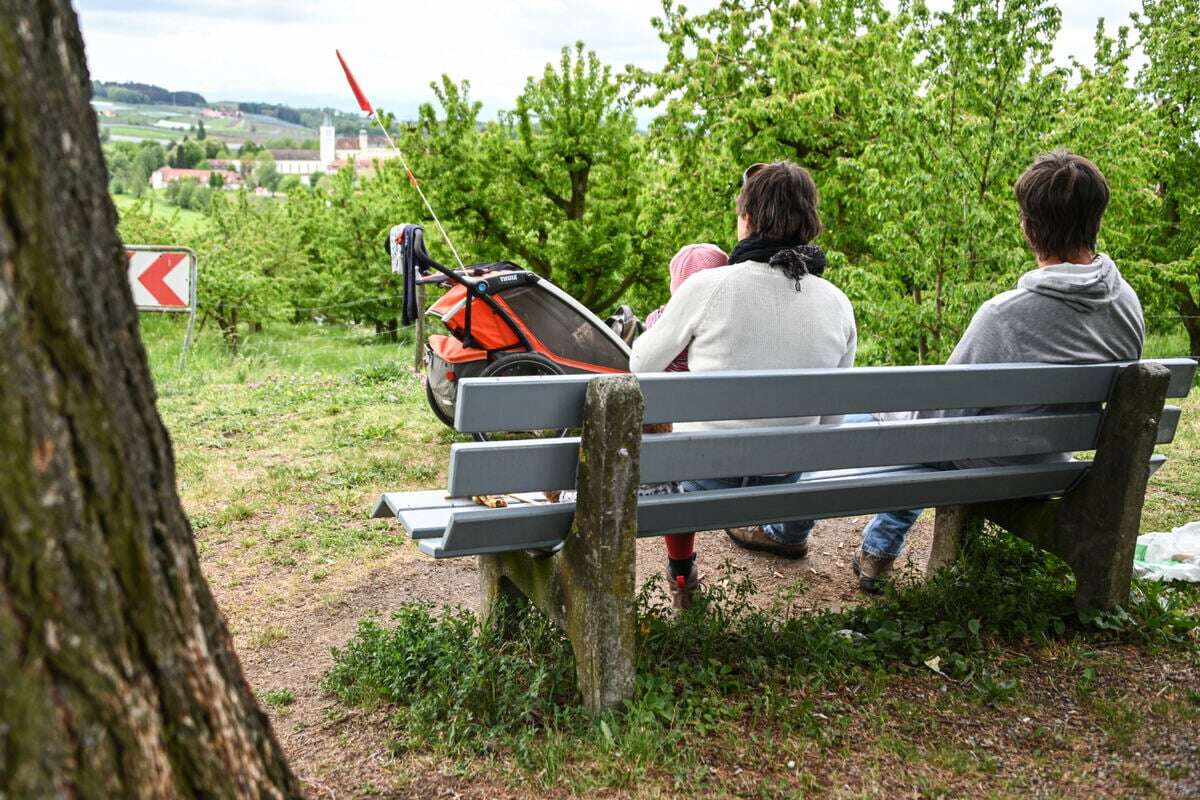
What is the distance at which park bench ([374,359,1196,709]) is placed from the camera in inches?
113

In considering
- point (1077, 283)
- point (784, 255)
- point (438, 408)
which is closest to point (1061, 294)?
point (1077, 283)

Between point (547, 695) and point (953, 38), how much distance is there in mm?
6533

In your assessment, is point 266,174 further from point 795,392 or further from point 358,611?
point 795,392

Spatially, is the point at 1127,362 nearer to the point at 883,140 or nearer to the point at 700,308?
the point at 700,308

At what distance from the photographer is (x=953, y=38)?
805cm

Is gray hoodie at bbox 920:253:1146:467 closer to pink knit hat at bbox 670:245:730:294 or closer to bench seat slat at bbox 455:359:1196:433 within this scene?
bench seat slat at bbox 455:359:1196:433

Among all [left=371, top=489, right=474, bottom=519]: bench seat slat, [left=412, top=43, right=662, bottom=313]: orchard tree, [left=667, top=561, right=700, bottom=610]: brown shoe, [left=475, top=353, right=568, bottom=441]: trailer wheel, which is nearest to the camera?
[left=371, top=489, right=474, bottom=519]: bench seat slat

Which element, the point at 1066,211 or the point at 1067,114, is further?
the point at 1067,114

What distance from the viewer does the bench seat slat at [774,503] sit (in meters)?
2.99

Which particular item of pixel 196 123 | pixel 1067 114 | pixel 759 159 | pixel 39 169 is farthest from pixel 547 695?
pixel 196 123

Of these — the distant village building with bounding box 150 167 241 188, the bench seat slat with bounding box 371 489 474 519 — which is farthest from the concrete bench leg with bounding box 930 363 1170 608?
the distant village building with bounding box 150 167 241 188

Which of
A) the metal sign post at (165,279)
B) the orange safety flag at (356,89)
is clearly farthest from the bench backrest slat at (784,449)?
the metal sign post at (165,279)

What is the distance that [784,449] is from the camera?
3.21 meters

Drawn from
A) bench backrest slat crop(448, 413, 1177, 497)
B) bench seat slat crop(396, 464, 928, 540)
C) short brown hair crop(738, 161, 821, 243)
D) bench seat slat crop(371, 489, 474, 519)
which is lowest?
bench seat slat crop(371, 489, 474, 519)
